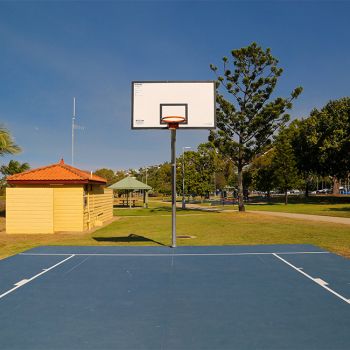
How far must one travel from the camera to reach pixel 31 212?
65.8 ft

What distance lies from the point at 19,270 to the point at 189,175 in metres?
43.7

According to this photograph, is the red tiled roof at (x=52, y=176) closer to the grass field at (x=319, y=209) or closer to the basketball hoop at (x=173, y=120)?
the basketball hoop at (x=173, y=120)

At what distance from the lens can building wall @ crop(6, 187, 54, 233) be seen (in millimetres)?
19812

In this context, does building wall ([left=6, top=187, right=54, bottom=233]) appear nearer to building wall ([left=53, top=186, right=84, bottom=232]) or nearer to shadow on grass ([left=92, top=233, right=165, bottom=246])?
building wall ([left=53, top=186, right=84, bottom=232])

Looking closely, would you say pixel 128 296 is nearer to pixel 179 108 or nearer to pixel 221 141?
pixel 179 108

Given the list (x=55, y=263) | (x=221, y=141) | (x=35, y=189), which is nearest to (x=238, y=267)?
(x=55, y=263)

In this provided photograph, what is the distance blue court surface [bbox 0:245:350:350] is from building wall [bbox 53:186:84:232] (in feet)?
25.9

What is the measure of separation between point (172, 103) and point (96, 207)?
12.1 m

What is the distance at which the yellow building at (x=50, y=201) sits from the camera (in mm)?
19875

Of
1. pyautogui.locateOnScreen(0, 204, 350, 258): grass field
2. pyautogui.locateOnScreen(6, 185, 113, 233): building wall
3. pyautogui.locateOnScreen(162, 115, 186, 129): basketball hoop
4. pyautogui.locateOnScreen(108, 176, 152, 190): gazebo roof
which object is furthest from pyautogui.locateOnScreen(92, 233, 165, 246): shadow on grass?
pyautogui.locateOnScreen(108, 176, 152, 190): gazebo roof

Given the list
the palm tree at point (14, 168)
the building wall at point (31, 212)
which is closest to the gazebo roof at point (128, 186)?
the palm tree at point (14, 168)

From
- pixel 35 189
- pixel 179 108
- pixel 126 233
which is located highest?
pixel 179 108

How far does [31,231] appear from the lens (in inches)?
785

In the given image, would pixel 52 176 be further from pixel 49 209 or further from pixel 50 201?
pixel 49 209
